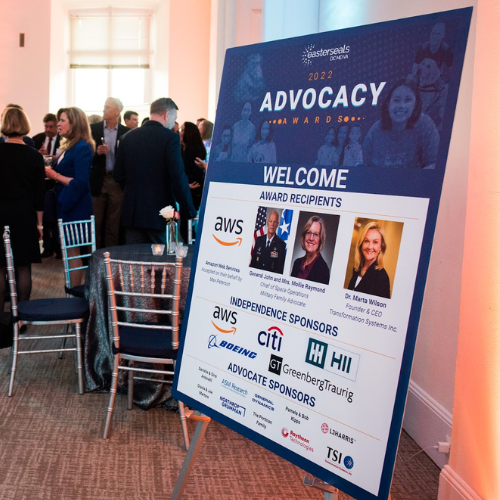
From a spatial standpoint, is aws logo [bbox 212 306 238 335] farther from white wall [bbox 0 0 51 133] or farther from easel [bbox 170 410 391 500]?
white wall [bbox 0 0 51 133]

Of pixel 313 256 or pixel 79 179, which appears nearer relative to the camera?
pixel 313 256

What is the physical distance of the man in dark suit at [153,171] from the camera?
187 inches

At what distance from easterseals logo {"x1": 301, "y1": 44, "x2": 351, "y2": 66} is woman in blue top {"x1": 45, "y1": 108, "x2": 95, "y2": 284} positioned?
3.57m

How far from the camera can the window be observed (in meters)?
12.6

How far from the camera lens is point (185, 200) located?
4848mm

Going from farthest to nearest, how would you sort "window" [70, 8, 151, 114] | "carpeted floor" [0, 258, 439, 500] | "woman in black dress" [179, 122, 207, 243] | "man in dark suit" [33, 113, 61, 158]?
"window" [70, 8, 151, 114] → "man in dark suit" [33, 113, 61, 158] → "woman in black dress" [179, 122, 207, 243] → "carpeted floor" [0, 258, 439, 500]

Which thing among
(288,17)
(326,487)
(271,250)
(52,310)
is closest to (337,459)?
(326,487)

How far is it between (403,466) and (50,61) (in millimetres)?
10432

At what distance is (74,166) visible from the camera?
529 centimetres

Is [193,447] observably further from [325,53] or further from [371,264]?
[325,53]

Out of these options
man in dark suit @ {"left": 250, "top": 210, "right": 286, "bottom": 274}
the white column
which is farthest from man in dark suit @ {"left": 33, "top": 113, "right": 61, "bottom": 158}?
man in dark suit @ {"left": 250, "top": 210, "right": 286, "bottom": 274}

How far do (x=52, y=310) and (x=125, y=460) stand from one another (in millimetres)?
1143

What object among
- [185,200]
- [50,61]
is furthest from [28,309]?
[50,61]

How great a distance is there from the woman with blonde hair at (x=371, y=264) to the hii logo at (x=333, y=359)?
18cm
